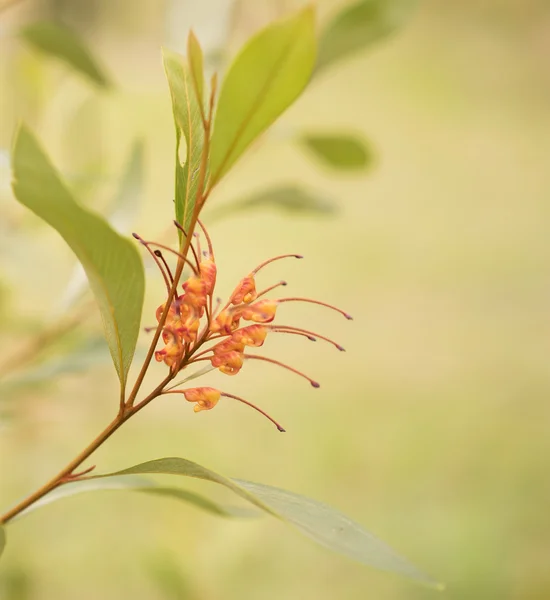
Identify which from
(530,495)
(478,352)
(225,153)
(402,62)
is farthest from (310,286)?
(225,153)

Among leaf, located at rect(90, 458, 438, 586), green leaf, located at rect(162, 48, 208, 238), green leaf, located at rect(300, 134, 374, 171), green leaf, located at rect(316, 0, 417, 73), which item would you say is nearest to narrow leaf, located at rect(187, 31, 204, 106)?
green leaf, located at rect(162, 48, 208, 238)

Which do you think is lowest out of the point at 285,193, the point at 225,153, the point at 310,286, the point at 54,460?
the point at 225,153

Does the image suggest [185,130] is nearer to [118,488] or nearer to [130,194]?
[118,488]

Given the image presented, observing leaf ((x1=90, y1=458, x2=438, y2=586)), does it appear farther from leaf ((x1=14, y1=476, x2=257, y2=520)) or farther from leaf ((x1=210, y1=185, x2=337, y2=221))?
leaf ((x1=210, y1=185, x2=337, y2=221))

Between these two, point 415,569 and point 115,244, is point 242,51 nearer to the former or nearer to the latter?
point 115,244

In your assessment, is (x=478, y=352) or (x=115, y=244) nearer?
(x=115, y=244)

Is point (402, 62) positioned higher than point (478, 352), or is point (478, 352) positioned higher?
point (402, 62)
